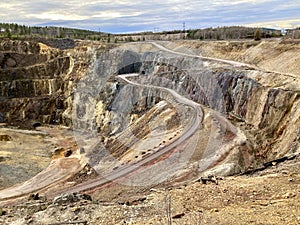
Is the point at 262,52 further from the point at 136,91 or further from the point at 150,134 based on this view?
the point at 150,134

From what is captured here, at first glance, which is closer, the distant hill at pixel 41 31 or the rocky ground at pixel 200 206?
the rocky ground at pixel 200 206

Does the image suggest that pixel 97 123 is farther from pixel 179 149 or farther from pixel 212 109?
pixel 179 149

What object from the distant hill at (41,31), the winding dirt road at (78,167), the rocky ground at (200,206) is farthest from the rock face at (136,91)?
the distant hill at (41,31)

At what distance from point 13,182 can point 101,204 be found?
28345 mm

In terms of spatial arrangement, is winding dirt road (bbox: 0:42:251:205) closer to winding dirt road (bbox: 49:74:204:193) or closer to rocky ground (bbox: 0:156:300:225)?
winding dirt road (bbox: 49:74:204:193)

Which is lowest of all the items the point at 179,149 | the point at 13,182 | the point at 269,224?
the point at 13,182

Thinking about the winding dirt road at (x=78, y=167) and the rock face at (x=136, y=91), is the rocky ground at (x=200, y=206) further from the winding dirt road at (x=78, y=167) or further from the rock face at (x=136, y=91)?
the winding dirt road at (x=78, y=167)

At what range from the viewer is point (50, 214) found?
16.3 m

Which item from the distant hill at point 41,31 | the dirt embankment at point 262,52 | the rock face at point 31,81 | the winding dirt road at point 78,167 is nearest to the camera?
the winding dirt road at point 78,167

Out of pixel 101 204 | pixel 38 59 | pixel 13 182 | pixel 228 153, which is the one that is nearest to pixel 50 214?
pixel 101 204

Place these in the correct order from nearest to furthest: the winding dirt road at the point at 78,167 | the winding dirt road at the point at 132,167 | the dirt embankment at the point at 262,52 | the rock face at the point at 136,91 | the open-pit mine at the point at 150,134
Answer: the open-pit mine at the point at 150,134, the winding dirt road at the point at 132,167, the rock face at the point at 136,91, the winding dirt road at the point at 78,167, the dirt embankment at the point at 262,52

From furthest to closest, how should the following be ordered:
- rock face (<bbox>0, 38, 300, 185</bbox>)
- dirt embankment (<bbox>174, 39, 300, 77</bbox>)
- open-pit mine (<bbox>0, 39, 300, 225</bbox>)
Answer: dirt embankment (<bbox>174, 39, 300, 77</bbox>)
rock face (<bbox>0, 38, 300, 185</bbox>)
open-pit mine (<bbox>0, 39, 300, 225</bbox>)

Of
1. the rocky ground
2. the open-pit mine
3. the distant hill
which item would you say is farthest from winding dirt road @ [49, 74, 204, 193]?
the distant hill

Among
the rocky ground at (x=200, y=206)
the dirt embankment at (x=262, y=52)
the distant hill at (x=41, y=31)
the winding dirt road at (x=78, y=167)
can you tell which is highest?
the distant hill at (x=41, y=31)
